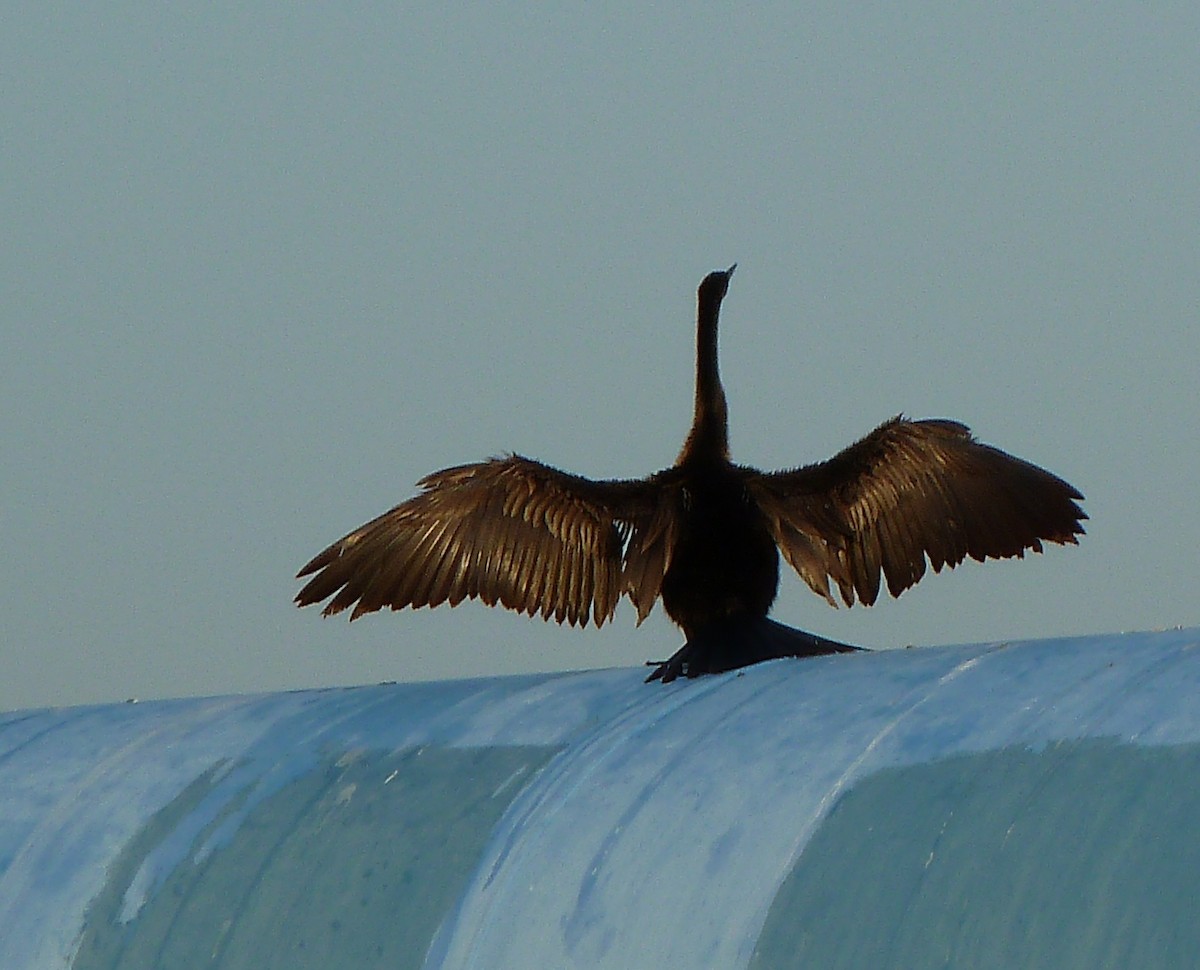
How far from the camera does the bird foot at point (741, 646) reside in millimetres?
5883

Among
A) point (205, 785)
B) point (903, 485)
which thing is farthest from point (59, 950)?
point (903, 485)

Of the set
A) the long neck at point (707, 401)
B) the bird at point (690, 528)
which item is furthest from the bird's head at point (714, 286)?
the bird at point (690, 528)

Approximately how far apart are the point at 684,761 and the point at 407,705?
3.88 feet

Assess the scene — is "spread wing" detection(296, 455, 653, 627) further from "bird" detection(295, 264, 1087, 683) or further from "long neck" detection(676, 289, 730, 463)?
"long neck" detection(676, 289, 730, 463)

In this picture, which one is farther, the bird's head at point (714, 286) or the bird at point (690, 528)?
the bird's head at point (714, 286)

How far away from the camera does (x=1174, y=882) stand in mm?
3693

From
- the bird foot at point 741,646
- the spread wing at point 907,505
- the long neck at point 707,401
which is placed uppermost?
the long neck at point 707,401

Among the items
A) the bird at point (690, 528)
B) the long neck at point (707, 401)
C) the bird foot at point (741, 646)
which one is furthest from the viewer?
the long neck at point (707, 401)

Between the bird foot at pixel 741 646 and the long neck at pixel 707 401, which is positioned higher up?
the long neck at pixel 707 401

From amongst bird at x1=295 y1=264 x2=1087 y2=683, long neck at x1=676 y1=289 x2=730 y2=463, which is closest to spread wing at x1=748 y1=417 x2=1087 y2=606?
bird at x1=295 y1=264 x2=1087 y2=683

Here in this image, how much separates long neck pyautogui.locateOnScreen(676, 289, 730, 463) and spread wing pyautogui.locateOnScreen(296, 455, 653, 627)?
33 cm

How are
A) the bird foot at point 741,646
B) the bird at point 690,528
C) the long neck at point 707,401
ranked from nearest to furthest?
the bird foot at point 741,646
the bird at point 690,528
the long neck at point 707,401

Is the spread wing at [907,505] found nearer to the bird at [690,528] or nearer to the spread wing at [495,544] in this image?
the bird at [690,528]

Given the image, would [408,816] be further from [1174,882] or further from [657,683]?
[1174,882]
